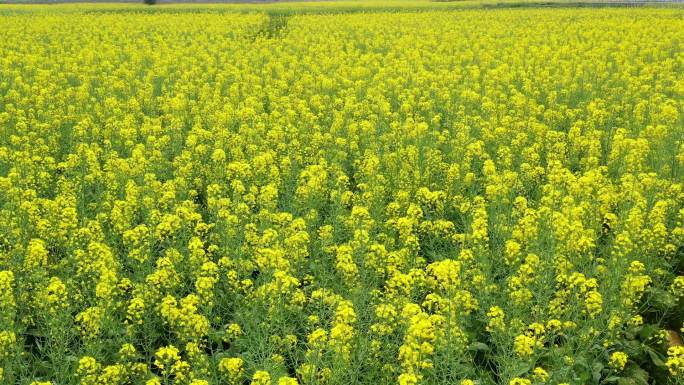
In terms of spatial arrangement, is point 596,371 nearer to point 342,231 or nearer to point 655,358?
point 655,358

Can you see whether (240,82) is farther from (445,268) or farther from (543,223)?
(445,268)

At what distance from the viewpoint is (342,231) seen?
7.13 metres

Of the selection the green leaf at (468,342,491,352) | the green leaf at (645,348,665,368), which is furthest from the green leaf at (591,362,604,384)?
the green leaf at (468,342,491,352)

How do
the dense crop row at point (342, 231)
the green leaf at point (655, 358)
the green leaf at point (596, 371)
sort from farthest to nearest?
the green leaf at point (655, 358)
the green leaf at point (596, 371)
the dense crop row at point (342, 231)

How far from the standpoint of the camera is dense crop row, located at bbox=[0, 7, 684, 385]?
5.03m

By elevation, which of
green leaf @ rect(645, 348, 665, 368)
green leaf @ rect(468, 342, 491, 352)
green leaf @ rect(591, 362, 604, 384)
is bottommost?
green leaf @ rect(645, 348, 665, 368)

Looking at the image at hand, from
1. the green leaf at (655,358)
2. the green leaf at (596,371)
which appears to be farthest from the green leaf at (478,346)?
the green leaf at (655,358)

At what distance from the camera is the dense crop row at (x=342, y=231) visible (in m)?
5.03

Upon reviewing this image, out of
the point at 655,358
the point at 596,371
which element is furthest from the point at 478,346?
the point at 655,358

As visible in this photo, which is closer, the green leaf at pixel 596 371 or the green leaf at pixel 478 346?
the green leaf at pixel 596 371

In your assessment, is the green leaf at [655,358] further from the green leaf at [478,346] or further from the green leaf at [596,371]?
the green leaf at [478,346]

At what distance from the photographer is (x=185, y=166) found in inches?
349

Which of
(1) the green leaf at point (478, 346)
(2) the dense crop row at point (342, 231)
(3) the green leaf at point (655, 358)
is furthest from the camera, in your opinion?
(3) the green leaf at point (655, 358)

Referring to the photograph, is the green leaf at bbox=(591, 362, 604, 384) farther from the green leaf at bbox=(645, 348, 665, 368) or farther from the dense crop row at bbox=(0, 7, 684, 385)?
the green leaf at bbox=(645, 348, 665, 368)
